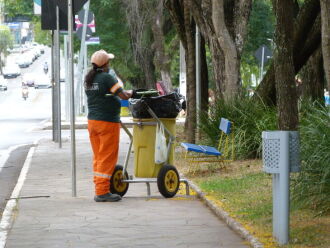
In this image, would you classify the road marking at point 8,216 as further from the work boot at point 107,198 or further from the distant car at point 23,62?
the distant car at point 23,62

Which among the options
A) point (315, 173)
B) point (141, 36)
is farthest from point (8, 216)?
point (141, 36)

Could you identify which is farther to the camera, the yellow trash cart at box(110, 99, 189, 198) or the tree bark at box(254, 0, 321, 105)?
the tree bark at box(254, 0, 321, 105)

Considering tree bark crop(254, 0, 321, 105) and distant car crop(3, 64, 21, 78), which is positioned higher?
tree bark crop(254, 0, 321, 105)

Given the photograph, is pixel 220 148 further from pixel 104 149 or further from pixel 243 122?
pixel 104 149

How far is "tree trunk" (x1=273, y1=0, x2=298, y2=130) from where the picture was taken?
45.2 feet

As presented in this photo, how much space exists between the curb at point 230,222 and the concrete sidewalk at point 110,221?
59 millimetres

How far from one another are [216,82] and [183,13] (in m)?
3.24

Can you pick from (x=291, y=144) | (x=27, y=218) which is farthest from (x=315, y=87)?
(x=291, y=144)

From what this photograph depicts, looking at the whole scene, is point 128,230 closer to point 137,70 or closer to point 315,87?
point 315,87

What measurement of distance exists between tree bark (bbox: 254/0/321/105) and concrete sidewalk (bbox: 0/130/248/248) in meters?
5.43

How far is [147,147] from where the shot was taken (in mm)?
13312

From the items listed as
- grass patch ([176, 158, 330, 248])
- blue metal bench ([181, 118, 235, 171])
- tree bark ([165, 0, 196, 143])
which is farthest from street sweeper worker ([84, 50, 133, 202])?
tree bark ([165, 0, 196, 143])

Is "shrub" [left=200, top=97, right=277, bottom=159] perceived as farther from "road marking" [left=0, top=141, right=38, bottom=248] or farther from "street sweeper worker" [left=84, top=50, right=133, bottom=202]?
"street sweeper worker" [left=84, top=50, right=133, bottom=202]

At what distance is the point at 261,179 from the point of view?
14.3 m
